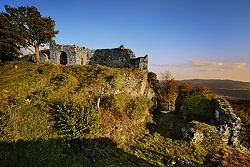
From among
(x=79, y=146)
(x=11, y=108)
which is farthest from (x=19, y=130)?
(x=79, y=146)

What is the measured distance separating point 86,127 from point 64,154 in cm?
221

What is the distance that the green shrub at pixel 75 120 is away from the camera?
13.3 metres

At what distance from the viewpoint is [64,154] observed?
1234cm

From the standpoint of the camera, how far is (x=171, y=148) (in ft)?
53.9

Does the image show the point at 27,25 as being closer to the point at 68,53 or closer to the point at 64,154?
the point at 68,53

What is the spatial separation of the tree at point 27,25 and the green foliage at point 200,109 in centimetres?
1895

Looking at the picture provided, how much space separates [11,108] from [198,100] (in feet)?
67.4

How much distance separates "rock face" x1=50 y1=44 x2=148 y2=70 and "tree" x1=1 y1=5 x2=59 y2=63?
420 centimetres

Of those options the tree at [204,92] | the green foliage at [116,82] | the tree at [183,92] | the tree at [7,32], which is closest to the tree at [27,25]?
the tree at [7,32]

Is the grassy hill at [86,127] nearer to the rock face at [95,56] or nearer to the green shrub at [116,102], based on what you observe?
the green shrub at [116,102]

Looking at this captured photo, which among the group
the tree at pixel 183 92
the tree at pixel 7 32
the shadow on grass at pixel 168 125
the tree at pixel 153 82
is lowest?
the shadow on grass at pixel 168 125

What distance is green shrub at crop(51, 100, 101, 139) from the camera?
13320mm

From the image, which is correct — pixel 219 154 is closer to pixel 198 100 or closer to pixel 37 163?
pixel 198 100

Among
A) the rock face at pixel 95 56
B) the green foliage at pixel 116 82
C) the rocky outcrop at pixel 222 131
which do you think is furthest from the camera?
the rock face at pixel 95 56
